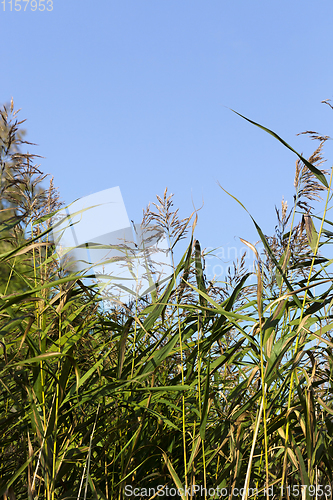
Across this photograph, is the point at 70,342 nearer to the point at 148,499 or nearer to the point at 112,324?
the point at 112,324

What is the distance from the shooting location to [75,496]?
1098 millimetres

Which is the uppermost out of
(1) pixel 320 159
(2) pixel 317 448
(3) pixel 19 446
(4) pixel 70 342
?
(1) pixel 320 159

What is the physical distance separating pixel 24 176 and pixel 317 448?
128cm

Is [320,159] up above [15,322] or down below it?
above

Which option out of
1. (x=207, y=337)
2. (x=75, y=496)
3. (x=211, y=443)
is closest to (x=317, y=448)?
(x=211, y=443)

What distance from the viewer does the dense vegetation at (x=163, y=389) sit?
1043mm

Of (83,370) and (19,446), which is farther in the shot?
(83,370)

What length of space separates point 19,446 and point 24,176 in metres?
0.93

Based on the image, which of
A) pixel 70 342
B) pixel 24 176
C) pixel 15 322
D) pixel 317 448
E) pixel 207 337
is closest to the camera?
pixel 15 322

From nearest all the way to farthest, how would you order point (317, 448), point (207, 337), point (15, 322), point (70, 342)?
point (15, 322), point (317, 448), point (70, 342), point (207, 337)

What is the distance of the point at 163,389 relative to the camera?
3.46 ft

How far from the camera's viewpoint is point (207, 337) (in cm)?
131

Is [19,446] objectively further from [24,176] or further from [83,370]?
[24,176]

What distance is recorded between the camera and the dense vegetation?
3.42ft
